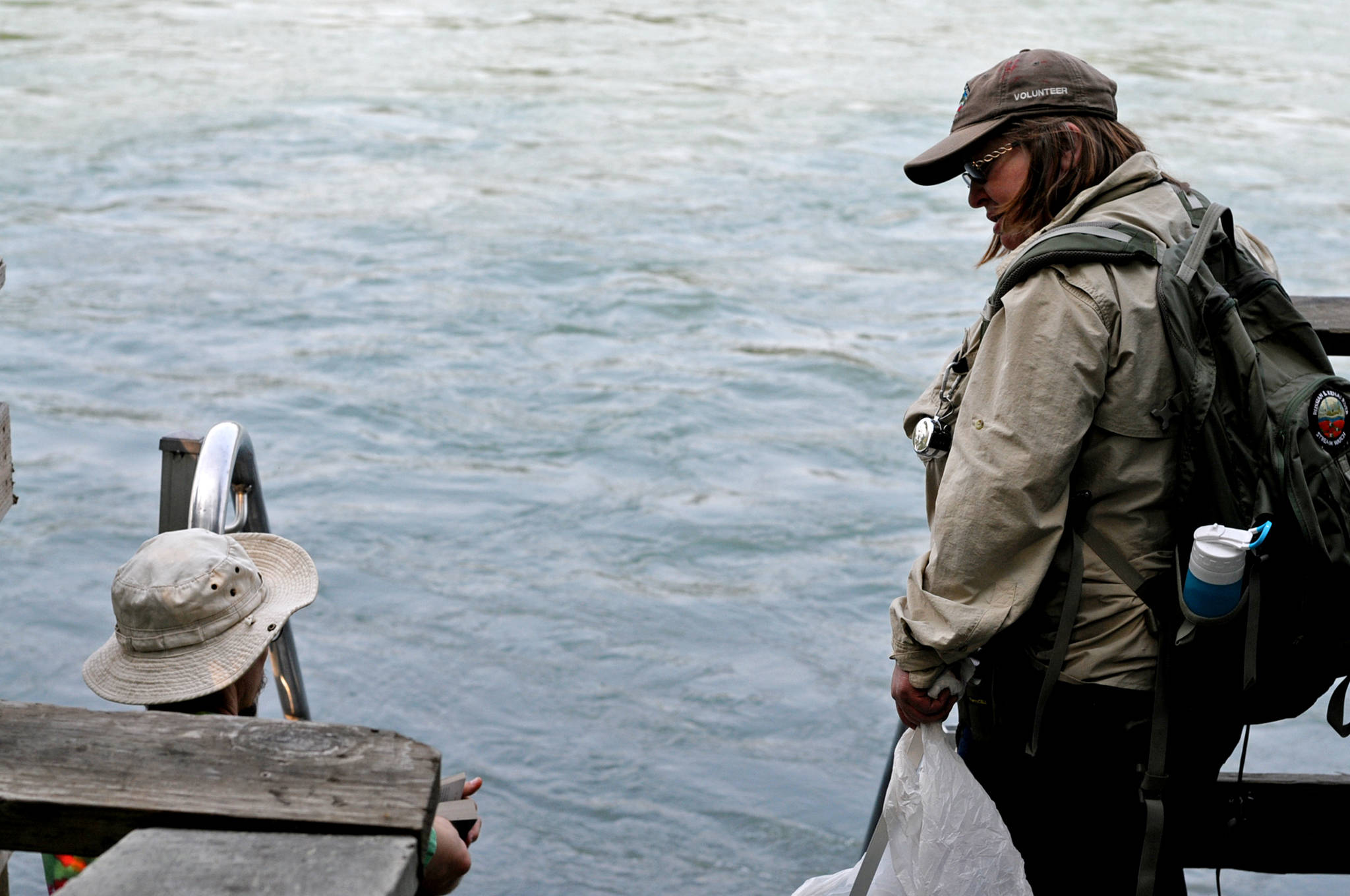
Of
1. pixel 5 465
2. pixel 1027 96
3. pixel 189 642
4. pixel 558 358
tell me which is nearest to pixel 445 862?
pixel 189 642

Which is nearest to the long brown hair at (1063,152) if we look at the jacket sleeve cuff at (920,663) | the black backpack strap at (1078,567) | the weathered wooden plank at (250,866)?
the black backpack strap at (1078,567)

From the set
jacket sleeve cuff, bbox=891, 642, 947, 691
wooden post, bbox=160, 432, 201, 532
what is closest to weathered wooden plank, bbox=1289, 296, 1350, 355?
jacket sleeve cuff, bbox=891, 642, 947, 691

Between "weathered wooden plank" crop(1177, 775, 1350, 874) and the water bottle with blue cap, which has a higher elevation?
the water bottle with blue cap

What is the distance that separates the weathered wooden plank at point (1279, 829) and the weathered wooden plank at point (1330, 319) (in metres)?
0.75

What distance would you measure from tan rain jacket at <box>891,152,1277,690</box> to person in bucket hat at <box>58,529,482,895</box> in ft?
2.55

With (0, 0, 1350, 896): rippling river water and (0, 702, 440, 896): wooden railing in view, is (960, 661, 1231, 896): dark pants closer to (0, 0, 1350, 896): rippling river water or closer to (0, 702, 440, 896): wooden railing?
(0, 702, 440, 896): wooden railing

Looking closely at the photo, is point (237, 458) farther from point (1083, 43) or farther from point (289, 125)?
point (1083, 43)

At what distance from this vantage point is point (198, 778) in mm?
1465

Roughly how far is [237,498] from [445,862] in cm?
98

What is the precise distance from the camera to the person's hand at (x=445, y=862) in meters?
2.07

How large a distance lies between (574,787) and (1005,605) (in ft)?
7.47

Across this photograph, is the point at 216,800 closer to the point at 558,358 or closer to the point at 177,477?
the point at 177,477

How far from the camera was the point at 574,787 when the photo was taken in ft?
13.9

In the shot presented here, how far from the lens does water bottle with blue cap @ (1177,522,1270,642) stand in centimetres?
208
